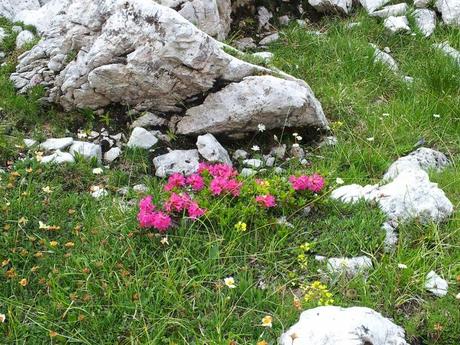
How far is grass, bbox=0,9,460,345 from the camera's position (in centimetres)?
355

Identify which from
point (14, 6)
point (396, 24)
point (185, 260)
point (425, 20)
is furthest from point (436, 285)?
point (14, 6)

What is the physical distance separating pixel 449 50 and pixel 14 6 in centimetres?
594

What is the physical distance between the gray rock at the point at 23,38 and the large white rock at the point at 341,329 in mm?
5170

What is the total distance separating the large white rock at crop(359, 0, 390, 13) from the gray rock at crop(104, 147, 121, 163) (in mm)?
4778

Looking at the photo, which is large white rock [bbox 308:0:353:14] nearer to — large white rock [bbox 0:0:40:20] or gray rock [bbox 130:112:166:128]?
gray rock [bbox 130:112:166:128]

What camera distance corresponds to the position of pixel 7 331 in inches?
139

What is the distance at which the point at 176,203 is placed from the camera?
4.20 m

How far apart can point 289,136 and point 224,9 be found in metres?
2.53

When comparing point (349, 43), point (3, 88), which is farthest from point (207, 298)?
point (349, 43)

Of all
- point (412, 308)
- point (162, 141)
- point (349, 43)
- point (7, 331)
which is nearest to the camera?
point (7, 331)

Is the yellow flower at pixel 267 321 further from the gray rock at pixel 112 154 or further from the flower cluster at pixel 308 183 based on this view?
the gray rock at pixel 112 154

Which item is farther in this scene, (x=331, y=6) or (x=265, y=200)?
(x=331, y=6)

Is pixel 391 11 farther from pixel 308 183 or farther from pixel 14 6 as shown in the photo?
pixel 14 6

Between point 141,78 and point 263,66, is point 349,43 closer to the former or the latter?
point 263,66
